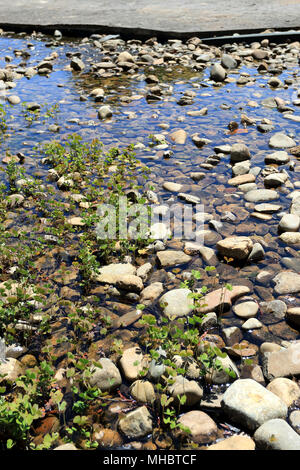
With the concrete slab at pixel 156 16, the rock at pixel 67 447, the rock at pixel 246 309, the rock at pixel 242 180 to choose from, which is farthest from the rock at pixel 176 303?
the concrete slab at pixel 156 16

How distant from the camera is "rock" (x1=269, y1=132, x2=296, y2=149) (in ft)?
17.9

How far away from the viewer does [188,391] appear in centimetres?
227

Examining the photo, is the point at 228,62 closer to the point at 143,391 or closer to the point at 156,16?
the point at 156,16

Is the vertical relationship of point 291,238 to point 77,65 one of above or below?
below

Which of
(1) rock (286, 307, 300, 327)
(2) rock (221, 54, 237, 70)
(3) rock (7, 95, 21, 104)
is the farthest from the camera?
(2) rock (221, 54, 237, 70)

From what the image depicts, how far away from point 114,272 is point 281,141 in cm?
351

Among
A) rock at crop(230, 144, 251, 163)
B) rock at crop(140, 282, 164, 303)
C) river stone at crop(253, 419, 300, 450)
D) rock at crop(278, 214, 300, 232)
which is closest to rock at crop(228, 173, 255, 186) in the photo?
rock at crop(230, 144, 251, 163)

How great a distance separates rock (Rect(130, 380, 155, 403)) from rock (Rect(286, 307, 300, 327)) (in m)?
1.18

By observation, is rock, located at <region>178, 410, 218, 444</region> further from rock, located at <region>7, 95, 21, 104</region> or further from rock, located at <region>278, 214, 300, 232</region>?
rock, located at <region>7, 95, 21, 104</region>

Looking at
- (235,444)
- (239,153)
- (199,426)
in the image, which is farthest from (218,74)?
(235,444)

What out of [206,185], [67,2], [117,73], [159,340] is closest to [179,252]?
[159,340]

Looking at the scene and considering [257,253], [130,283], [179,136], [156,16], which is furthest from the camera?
[156,16]
